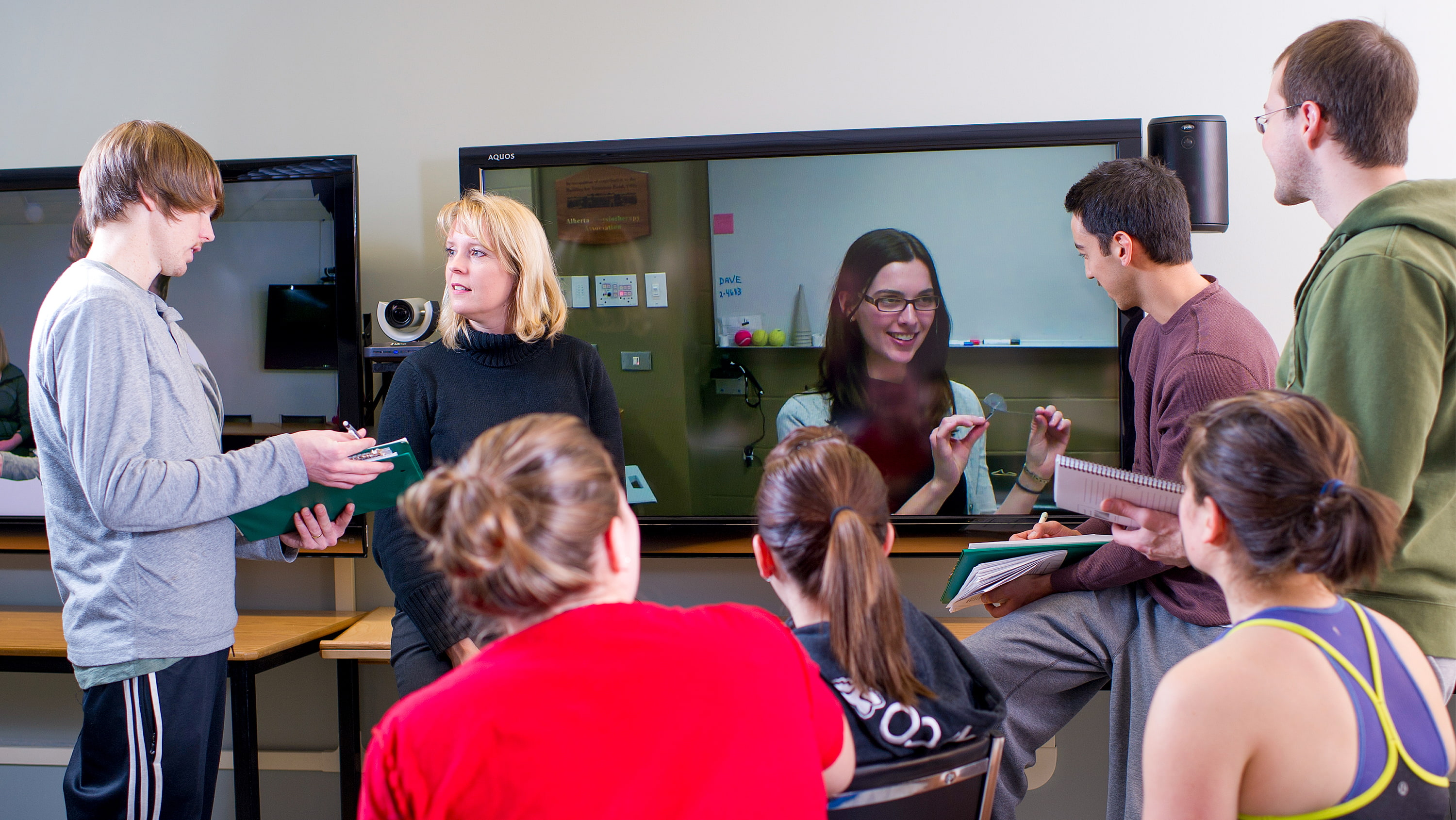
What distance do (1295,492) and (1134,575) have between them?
0.83 meters

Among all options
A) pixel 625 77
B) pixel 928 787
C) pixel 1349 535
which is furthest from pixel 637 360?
pixel 1349 535

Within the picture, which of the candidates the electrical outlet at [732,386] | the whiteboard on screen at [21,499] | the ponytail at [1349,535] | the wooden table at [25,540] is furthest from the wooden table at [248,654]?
the ponytail at [1349,535]

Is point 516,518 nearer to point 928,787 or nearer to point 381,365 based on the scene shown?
point 928,787

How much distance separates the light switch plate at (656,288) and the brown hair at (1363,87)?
1490 mm

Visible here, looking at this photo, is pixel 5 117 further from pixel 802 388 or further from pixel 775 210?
pixel 802 388

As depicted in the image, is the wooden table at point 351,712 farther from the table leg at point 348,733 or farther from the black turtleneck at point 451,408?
the black turtleneck at point 451,408

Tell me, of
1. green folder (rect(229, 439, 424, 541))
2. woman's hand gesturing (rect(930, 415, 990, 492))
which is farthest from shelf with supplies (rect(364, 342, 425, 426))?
woman's hand gesturing (rect(930, 415, 990, 492))

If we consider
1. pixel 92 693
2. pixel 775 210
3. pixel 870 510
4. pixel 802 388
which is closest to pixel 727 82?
pixel 775 210

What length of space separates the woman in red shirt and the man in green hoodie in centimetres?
91

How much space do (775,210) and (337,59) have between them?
1432 mm

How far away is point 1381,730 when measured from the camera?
906mm

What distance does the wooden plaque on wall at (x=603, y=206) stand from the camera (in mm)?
2398

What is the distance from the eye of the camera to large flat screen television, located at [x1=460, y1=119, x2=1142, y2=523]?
7.45 ft

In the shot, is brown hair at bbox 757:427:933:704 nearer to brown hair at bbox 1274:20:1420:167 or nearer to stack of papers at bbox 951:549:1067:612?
stack of papers at bbox 951:549:1067:612
